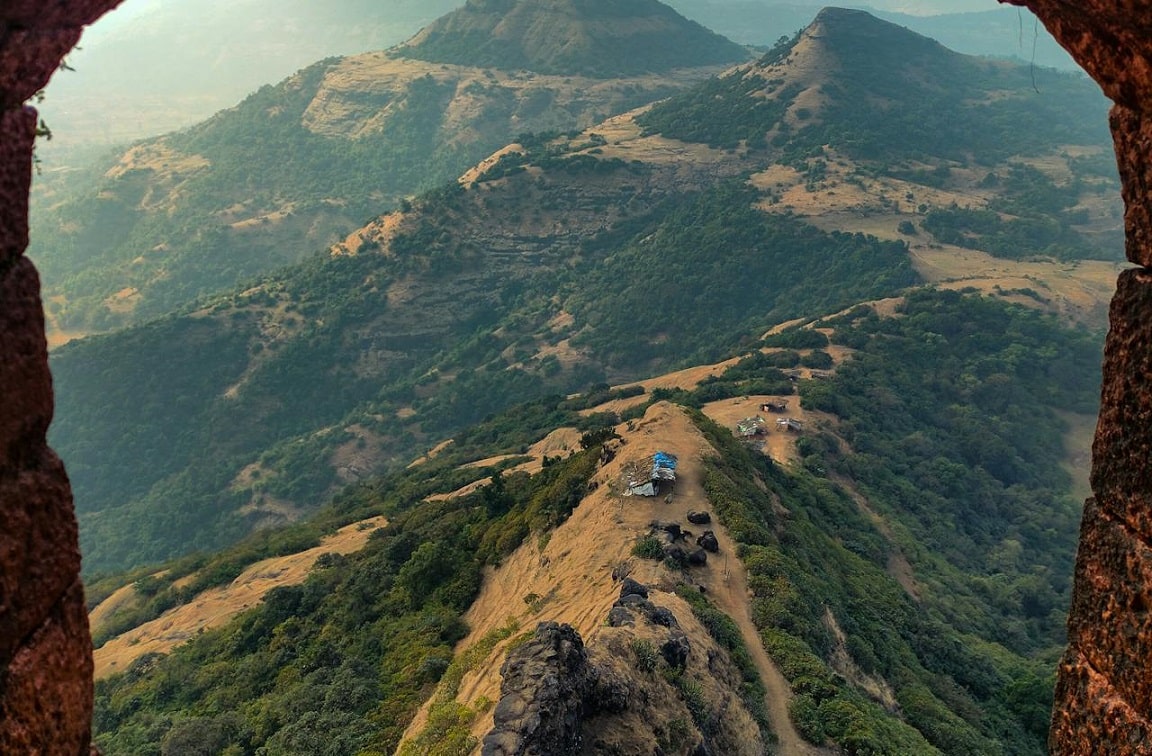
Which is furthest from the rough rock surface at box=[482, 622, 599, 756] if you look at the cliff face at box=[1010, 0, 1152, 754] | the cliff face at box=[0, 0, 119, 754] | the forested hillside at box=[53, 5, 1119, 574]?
the forested hillside at box=[53, 5, 1119, 574]

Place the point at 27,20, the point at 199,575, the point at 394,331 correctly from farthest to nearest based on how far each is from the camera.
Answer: the point at 394,331, the point at 199,575, the point at 27,20

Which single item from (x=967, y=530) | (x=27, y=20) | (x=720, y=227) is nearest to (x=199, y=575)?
(x=27, y=20)

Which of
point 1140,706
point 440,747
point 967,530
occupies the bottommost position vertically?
point 967,530

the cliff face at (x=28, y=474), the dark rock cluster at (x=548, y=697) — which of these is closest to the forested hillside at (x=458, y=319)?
the dark rock cluster at (x=548, y=697)

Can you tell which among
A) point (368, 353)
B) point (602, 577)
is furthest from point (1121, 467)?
point (368, 353)

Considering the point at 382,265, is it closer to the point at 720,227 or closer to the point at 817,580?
the point at 720,227

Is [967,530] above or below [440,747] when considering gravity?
below

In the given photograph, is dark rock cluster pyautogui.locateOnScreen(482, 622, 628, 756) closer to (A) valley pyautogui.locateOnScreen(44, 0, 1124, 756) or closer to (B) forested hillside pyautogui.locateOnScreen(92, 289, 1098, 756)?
(A) valley pyautogui.locateOnScreen(44, 0, 1124, 756)

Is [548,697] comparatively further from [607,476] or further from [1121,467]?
[607,476]

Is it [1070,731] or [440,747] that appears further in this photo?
[440,747]
